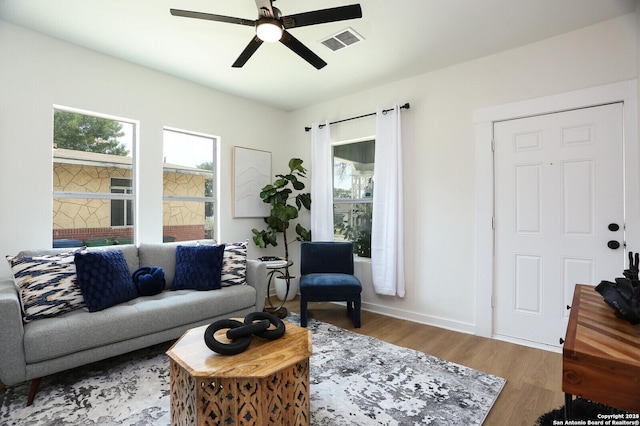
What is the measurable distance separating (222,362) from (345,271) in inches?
89.7

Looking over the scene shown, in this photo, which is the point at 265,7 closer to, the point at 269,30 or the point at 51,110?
the point at 269,30

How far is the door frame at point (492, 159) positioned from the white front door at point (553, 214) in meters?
0.05

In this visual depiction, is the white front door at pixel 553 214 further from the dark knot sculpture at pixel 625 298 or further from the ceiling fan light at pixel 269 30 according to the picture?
the ceiling fan light at pixel 269 30

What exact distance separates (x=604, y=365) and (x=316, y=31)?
2.70m

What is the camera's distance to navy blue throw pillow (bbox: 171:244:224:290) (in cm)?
279

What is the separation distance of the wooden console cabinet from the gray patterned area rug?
96cm

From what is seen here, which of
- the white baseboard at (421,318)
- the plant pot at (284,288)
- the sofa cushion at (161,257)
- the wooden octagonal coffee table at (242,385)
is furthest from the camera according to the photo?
the plant pot at (284,288)

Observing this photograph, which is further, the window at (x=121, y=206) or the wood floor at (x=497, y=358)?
the window at (x=121, y=206)

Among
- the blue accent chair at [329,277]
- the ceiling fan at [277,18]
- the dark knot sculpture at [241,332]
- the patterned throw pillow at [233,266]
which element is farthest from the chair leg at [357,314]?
the ceiling fan at [277,18]

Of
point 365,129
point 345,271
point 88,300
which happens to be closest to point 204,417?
point 88,300

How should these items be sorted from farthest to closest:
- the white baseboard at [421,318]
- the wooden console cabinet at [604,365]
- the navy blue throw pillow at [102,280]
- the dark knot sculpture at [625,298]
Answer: the white baseboard at [421,318] → the navy blue throw pillow at [102,280] → the dark knot sculpture at [625,298] → the wooden console cabinet at [604,365]

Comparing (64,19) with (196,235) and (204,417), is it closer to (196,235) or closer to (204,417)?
(196,235)

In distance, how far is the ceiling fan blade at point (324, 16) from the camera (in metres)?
1.71

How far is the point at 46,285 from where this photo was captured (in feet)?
6.74
